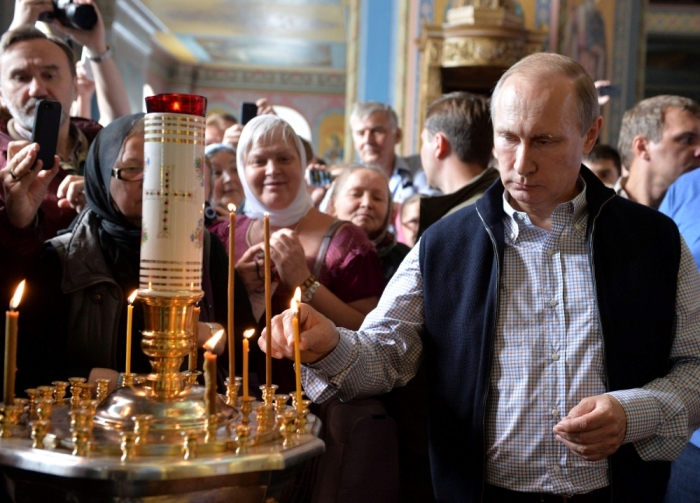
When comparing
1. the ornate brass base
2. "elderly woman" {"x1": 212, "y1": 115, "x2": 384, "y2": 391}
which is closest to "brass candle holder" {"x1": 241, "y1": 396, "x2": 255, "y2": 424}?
the ornate brass base

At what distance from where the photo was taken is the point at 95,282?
209cm

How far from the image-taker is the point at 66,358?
2.09 meters

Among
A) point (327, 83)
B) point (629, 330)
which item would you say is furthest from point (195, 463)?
point (327, 83)

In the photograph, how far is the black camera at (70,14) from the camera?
3.15 meters

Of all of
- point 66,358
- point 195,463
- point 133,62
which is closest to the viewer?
point 195,463

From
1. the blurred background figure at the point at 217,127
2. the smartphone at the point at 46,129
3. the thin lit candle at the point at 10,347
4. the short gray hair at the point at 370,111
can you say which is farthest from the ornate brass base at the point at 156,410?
the blurred background figure at the point at 217,127

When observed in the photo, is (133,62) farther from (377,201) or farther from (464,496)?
(464,496)

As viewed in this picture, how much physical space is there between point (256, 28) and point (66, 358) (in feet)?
50.0

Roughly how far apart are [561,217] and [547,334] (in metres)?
0.26

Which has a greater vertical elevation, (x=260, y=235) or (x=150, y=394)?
(x=260, y=235)

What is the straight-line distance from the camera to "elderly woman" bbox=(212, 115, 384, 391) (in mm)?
2592

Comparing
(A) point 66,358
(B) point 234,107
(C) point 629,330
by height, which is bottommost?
(A) point 66,358

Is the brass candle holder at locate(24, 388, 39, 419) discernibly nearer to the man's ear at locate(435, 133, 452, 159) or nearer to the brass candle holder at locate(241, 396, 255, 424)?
the brass candle holder at locate(241, 396, 255, 424)

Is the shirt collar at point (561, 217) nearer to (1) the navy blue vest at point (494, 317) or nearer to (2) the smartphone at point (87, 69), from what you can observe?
(1) the navy blue vest at point (494, 317)
